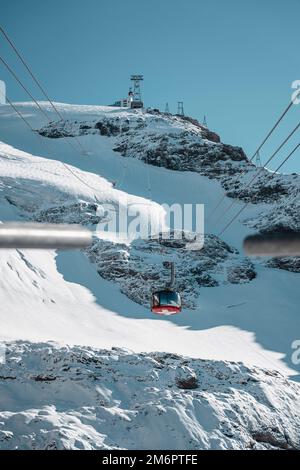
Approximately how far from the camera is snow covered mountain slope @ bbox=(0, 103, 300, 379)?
99.1ft

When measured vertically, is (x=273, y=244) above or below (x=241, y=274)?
below

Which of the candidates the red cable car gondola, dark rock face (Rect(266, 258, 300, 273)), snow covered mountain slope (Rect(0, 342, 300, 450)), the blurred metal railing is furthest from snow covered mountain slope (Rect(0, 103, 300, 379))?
the blurred metal railing

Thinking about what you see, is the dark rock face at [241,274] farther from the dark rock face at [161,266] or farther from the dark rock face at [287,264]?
the dark rock face at [287,264]

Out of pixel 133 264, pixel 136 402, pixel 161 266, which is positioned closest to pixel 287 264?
pixel 161 266

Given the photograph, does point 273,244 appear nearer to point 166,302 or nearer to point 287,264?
point 166,302

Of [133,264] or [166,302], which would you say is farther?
[133,264]

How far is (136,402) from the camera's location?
18188mm

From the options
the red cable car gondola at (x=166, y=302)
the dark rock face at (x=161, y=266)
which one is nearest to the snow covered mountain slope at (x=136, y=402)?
the red cable car gondola at (x=166, y=302)

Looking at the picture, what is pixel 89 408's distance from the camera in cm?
1741

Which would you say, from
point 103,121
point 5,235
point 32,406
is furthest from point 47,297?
point 103,121

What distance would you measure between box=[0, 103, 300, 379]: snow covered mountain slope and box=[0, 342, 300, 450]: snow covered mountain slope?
442 cm

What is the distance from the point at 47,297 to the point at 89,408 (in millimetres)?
16908

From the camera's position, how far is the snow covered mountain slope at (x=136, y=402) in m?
15.8

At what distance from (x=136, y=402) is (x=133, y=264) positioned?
22732mm
